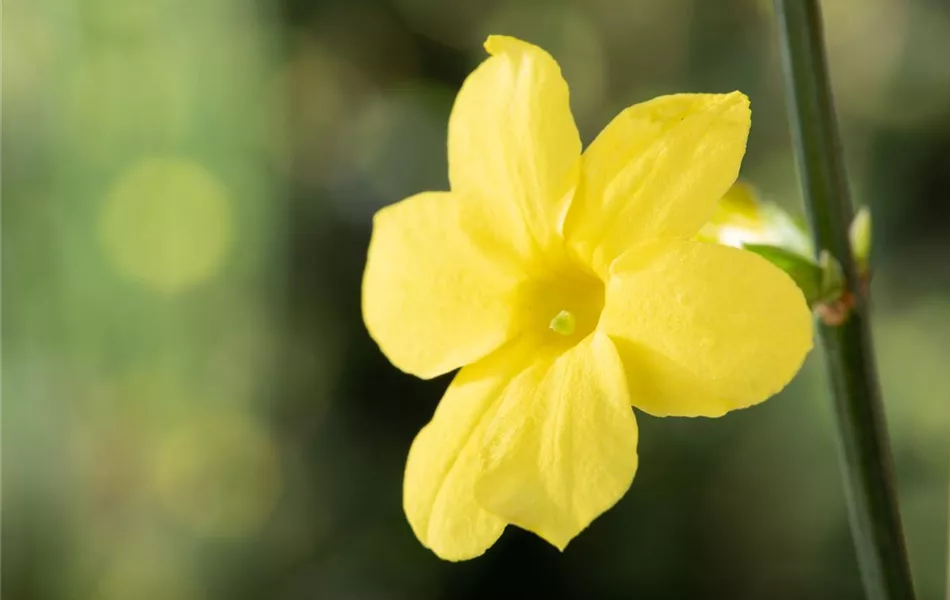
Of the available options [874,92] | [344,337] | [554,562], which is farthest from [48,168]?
[874,92]

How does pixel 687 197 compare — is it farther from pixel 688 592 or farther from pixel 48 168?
pixel 48 168

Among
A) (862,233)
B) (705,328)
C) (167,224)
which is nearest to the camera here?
(705,328)

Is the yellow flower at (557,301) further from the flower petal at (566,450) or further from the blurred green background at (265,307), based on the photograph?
the blurred green background at (265,307)

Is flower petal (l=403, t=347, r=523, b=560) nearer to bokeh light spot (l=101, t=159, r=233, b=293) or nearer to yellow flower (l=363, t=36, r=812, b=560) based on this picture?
yellow flower (l=363, t=36, r=812, b=560)

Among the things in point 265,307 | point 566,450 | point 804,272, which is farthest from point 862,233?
point 265,307

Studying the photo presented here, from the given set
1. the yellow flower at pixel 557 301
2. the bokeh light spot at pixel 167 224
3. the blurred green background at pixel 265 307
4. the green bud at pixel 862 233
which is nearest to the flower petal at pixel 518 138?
the yellow flower at pixel 557 301

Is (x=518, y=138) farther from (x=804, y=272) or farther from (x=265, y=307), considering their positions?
(x=265, y=307)
